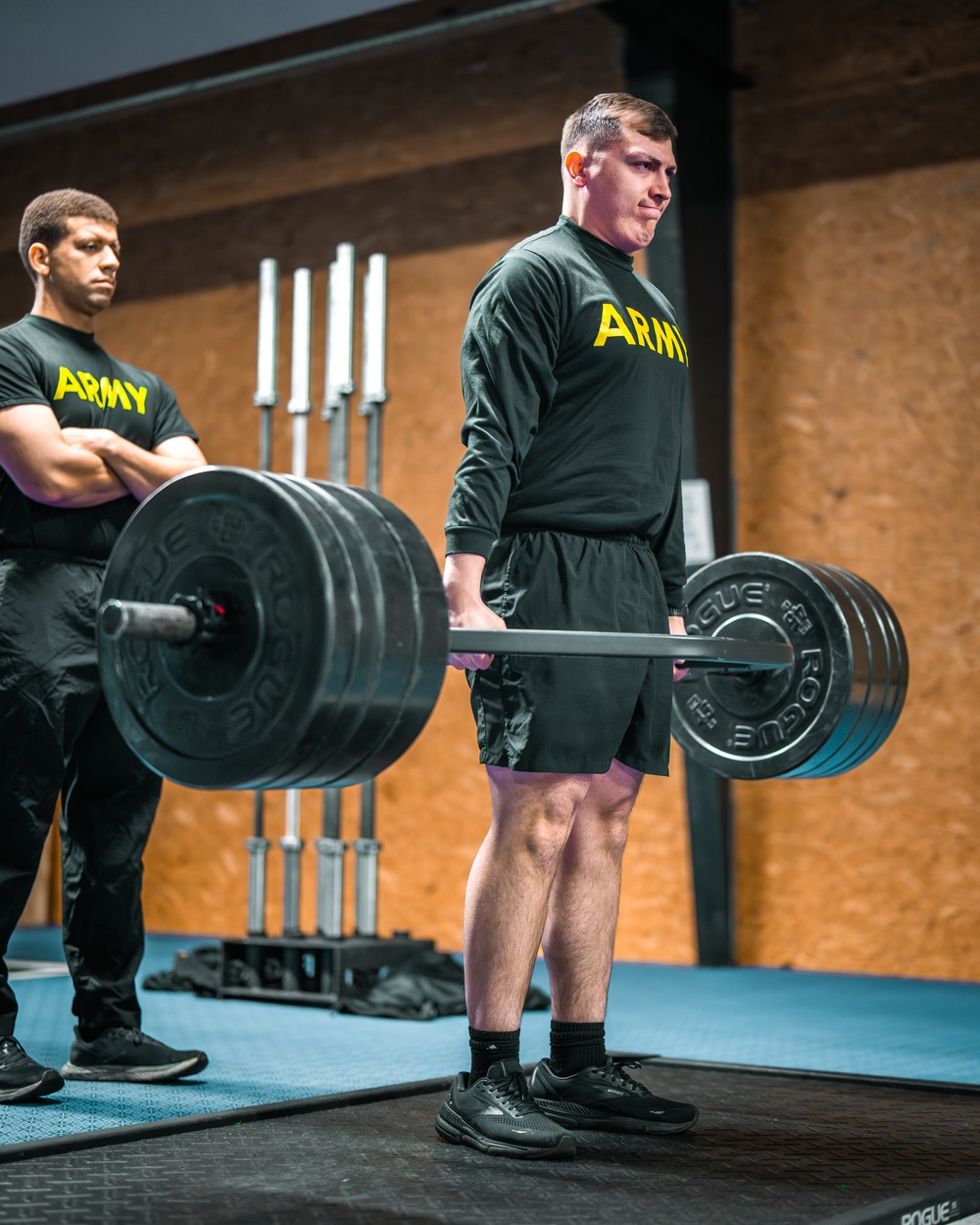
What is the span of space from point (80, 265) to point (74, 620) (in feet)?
2.08

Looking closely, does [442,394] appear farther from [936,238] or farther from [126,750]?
[126,750]

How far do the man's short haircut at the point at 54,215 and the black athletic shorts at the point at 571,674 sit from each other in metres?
1.02

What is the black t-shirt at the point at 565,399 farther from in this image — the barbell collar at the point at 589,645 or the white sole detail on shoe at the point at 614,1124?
the white sole detail on shoe at the point at 614,1124

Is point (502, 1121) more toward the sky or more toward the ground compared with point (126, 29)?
more toward the ground

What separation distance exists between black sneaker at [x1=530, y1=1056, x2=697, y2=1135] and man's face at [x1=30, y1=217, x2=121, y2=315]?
1515 mm

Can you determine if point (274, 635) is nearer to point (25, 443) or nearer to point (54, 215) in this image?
point (25, 443)

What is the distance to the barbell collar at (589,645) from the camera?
1.83m

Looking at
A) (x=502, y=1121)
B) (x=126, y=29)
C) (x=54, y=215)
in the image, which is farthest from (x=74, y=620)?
(x=126, y=29)

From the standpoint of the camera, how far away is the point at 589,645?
1.89 meters

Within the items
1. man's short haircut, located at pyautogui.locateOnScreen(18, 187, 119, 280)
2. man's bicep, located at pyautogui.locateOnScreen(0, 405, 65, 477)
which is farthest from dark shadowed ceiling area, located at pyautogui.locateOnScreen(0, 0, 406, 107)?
man's bicep, located at pyautogui.locateOnScreen(0, 405, 65, 477)

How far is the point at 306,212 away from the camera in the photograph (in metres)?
5.53

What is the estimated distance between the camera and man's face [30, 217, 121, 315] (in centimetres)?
258

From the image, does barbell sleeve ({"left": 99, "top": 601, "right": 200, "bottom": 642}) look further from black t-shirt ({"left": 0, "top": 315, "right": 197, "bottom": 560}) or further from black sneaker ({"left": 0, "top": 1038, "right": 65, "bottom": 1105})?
black sneaker ({"left": 0, "top": 1038, "right": 65, "bottom": 1105})

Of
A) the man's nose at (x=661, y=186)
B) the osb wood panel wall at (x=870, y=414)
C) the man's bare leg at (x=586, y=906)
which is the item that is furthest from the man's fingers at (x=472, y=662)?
the osb wood panel wall at (x=870, y=414)
